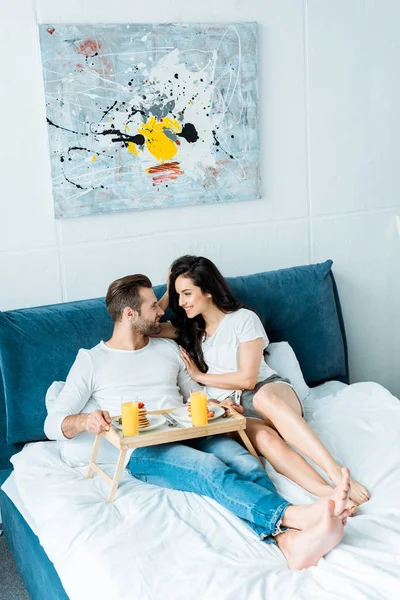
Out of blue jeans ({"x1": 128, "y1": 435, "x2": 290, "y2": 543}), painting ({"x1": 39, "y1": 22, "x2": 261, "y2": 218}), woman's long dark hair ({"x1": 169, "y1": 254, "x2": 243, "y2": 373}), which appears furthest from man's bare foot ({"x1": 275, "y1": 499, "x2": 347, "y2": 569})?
painting ({"x1": 39, "y1": 22, "x2": 261, "y2": 218})

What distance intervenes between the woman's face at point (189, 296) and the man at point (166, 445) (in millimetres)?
136

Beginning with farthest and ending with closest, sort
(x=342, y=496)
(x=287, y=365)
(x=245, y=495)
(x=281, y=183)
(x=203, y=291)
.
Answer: (x=281, y=183)
(x=287, y=365)
(x=203, y=291)
(x=245, y=495)
(x=342, y=496)

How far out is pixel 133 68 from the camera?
10.8ft

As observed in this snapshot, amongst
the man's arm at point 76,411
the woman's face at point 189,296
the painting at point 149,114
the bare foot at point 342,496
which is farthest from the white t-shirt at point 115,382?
the bare foot at point 342,496

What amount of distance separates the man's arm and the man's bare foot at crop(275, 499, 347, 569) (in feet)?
2.63

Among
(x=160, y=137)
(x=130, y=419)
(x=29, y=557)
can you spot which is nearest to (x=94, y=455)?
(x=130, y=419)

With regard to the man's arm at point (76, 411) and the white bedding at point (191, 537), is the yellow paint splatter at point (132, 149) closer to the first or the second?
the man's arm at point (76, 411)

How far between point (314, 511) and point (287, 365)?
1167 mm

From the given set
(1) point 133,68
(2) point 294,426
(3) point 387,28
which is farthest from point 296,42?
(2) point 294,426

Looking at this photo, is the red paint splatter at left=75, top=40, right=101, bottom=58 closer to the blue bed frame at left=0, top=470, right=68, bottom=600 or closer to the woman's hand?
the woman's hand

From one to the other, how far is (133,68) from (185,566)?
82.2 inches

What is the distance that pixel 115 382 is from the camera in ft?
9.64

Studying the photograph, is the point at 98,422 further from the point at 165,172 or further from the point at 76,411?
the point at 165,172

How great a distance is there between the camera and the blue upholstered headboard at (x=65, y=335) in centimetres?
296
